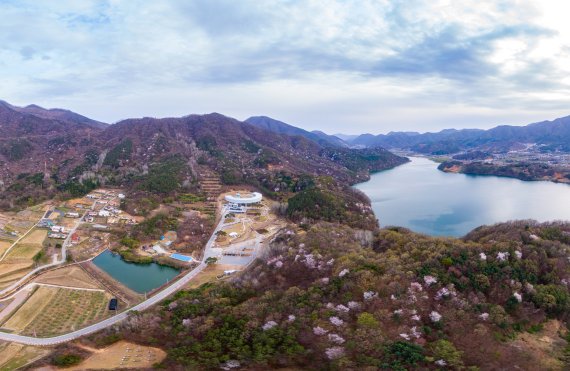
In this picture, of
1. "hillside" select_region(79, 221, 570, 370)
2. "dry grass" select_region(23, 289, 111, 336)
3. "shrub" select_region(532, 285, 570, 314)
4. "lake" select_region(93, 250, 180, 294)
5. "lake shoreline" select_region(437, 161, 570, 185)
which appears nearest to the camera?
"hillside" select_region(79, 221, 570, 370)

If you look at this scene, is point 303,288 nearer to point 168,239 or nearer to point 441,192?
point 168,239

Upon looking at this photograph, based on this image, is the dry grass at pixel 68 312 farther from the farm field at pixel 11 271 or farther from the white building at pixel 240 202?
the white building at pixel 240 202

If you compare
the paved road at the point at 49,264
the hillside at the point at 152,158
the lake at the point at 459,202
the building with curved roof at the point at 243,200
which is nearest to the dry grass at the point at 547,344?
the lake at the point at 459,202

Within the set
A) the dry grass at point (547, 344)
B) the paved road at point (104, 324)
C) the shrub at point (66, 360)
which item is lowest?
the paved road at point (104, 324)

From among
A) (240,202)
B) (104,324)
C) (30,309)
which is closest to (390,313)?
(104,324)

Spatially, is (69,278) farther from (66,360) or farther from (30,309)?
(66,360)

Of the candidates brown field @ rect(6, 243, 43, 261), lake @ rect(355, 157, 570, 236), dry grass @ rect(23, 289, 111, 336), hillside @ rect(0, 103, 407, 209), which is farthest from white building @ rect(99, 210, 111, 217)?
lake @ rect(355, 157, 570, 236)

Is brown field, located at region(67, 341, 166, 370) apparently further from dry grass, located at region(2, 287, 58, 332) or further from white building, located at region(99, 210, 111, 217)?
white building, located at region(99, 210, 111, 217)
